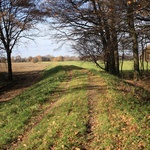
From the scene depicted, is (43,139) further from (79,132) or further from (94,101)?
(94,101)

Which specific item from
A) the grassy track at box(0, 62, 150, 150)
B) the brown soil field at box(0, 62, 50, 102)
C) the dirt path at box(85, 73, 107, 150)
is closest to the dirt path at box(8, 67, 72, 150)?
the grassy track at box(0, 62, 150, 150)

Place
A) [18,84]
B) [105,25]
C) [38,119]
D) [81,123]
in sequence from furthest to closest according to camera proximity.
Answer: [18,84], [105,25], [38,119], [81,123]

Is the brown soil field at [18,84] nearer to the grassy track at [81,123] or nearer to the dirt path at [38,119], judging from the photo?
the dirt path at [38,119]

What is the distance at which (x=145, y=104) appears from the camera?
36.7ft

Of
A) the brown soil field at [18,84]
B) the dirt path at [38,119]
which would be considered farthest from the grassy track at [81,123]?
the brown soil field at [18,84]

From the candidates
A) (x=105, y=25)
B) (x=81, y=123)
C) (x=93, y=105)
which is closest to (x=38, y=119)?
(x=81, y=123)

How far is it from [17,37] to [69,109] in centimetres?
2199

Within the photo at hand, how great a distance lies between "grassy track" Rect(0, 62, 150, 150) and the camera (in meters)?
7.85

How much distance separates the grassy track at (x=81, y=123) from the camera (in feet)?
25.7

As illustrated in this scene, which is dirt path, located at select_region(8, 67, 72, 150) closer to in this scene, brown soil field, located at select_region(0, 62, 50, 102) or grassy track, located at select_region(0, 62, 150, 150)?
grassy track, located at select_region(0, 62, 150, 150)

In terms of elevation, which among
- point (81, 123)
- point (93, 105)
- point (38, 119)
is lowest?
point (38, 119)

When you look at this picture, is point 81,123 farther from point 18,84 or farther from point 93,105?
point 18,84

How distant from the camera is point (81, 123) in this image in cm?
929

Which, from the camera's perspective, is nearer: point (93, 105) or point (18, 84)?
point (93, 105)
